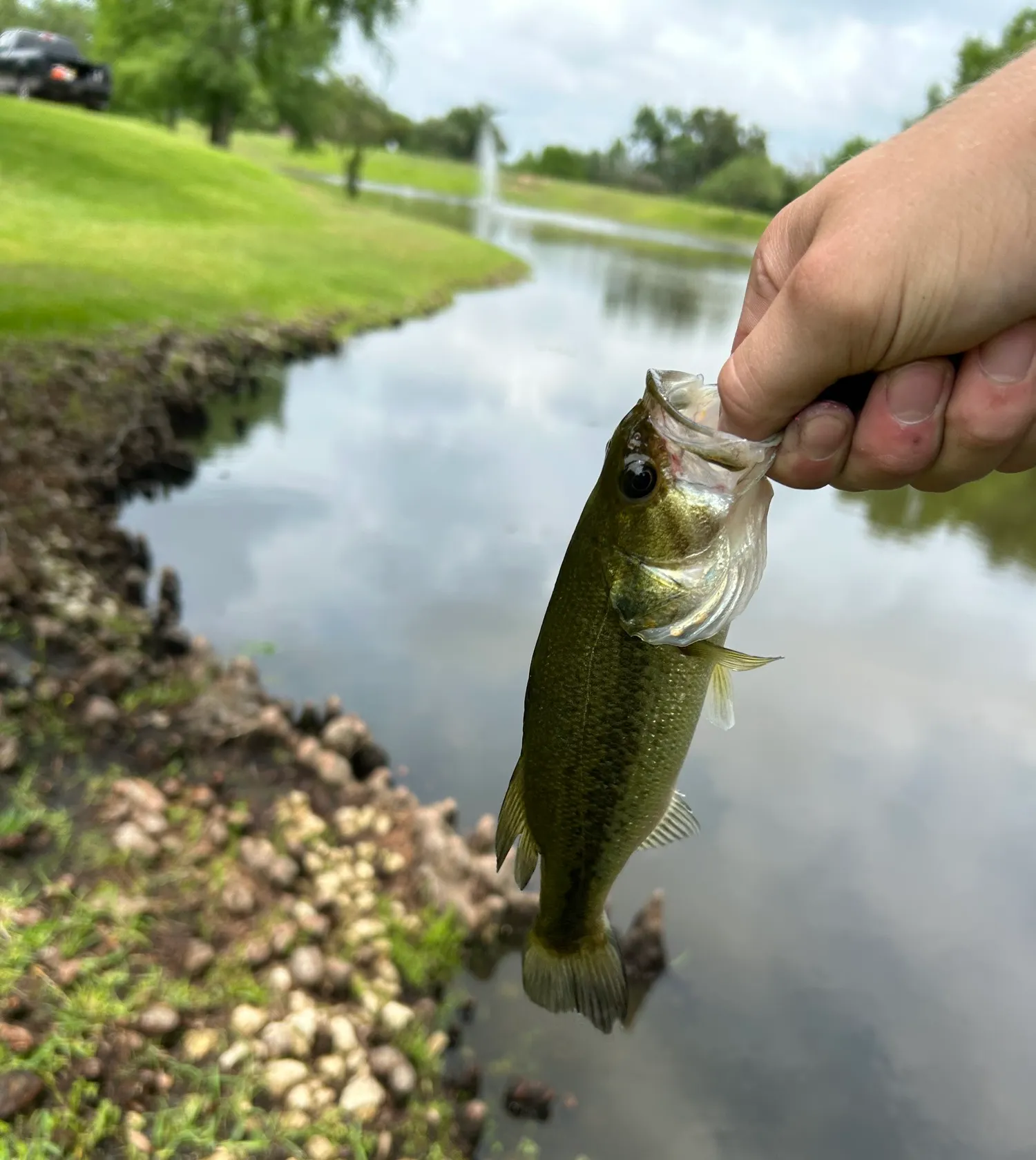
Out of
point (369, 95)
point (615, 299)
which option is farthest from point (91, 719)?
point (369, 95)

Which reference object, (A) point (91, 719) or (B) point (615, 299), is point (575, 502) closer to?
(A) point (91, 719)

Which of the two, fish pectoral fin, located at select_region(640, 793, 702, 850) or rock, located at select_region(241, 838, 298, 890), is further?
rock, located at select_region(241, 838, 298, 890)

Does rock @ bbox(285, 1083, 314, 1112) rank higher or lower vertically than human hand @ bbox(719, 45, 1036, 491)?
lower

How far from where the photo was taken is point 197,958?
116 inches

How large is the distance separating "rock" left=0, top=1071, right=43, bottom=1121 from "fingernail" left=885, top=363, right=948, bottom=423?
279cm

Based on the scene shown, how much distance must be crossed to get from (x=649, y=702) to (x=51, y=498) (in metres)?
5.35

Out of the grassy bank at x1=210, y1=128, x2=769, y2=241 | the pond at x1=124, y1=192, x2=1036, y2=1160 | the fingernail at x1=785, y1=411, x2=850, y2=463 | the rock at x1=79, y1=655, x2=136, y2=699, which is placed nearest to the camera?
the fingernail at x1=785, y1=411, x2=850, y2=463

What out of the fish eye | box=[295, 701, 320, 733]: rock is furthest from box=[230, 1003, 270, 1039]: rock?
the fish eye

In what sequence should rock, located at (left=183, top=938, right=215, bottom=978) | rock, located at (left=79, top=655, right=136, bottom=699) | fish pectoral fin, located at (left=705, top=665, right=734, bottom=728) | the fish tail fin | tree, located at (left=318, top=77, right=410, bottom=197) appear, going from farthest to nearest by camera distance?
tree, located at (left=318, top=77, right=410, bottom=197) → rock, located at (left=79, top=655, right=136, bottom=699) → rock, located at (left=183, top=938, right=215, bottom=978) → the fish tail fin → fish pectoral fin, located at (left=705, top=665, right=734, bottom=728)

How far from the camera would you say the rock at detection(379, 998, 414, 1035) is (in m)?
3.08

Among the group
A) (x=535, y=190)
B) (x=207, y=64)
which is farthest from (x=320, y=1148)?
(x=535, y=190)

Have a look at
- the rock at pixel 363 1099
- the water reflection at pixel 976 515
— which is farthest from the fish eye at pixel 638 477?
the water reflection at pixel 976 515

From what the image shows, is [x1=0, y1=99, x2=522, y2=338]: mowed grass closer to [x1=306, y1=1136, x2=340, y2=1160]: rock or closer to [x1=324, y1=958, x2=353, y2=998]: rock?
[x1=324, y1=958, x2=353, y2=998]: rock

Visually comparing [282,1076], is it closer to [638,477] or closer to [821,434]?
[638,477]
